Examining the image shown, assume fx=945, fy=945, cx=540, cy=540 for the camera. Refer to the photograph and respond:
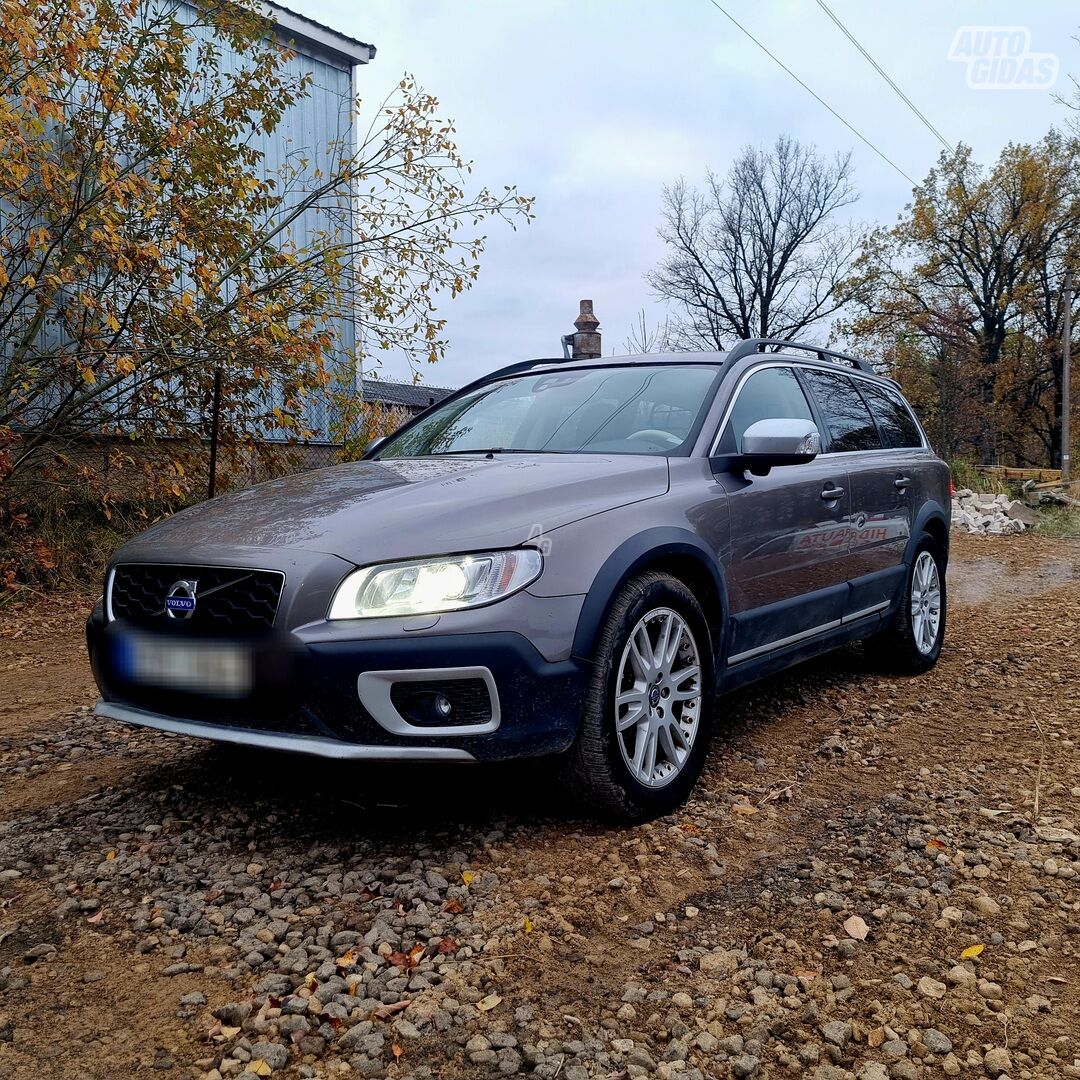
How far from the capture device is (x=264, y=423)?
26.8 feet

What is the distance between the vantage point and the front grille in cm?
264

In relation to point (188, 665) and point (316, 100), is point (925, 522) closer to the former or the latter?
point (188, 665)

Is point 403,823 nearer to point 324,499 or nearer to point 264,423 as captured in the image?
Answer: point 324,499

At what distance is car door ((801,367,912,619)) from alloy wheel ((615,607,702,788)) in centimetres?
151

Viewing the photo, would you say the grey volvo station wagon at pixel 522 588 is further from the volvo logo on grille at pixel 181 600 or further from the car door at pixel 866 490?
the car door at pixel 866 490

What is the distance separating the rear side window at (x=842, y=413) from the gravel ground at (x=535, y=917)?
1471 millimetres

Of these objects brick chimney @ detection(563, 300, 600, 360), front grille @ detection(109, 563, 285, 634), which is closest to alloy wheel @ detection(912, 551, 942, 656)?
front grille @ detection(109, 563, 285, 634)

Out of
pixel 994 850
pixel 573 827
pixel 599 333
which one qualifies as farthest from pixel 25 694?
pixel 599 333

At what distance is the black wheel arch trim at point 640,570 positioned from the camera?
2756 mm

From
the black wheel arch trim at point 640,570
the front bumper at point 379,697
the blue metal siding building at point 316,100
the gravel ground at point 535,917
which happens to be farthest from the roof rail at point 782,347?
the blue metal siding building at point 316,100

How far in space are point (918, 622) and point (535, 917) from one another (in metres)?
3.48

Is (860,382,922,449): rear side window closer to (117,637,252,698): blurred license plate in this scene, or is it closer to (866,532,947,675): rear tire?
(866,532,947,675): rear tire

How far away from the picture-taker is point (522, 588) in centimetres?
265

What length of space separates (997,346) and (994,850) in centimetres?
3850
